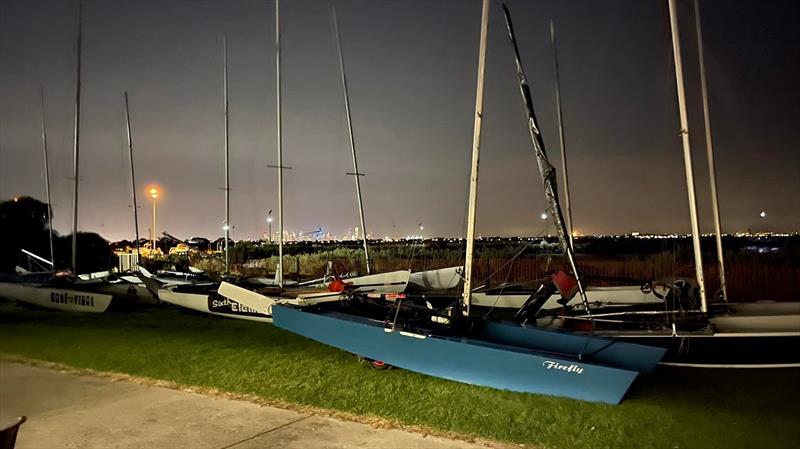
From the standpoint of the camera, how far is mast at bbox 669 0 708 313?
8281mm

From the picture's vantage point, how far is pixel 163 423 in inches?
245

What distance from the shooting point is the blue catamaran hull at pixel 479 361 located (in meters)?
6.45

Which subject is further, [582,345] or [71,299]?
[71,299]

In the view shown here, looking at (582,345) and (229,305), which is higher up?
(229,305)

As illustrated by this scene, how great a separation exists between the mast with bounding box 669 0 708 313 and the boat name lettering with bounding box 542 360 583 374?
2.87 m

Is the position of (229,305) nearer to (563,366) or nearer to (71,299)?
(71,299)

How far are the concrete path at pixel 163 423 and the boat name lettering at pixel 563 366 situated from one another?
154 centimetres

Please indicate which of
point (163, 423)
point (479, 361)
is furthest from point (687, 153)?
point (163, 423)

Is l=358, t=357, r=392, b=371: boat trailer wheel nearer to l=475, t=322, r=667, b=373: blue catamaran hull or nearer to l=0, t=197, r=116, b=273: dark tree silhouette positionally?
l=475, t=322, r=667, b=373: blue catamaran hull

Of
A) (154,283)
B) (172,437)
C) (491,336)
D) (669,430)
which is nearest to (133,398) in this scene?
(172,437)

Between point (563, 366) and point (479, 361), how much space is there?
965mm

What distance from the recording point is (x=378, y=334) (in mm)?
7934

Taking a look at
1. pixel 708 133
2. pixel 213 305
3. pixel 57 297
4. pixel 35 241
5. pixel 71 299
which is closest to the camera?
pixel 708 133

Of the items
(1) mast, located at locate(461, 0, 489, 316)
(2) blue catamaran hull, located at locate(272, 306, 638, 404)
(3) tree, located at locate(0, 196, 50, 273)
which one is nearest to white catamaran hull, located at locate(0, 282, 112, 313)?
(2) blue catamaran hull, located at locate(272, 306, 638, 404)
